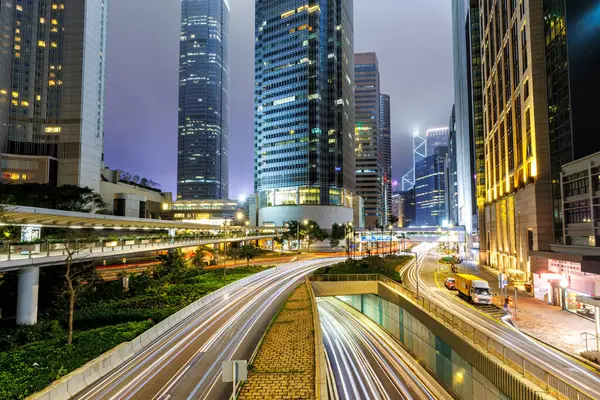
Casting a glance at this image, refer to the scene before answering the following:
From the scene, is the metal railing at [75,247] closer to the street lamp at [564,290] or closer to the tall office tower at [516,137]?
the street lamp at [564,290]

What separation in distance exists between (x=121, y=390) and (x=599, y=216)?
41713 mm

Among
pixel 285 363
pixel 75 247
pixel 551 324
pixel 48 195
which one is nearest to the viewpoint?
pixel 285 363

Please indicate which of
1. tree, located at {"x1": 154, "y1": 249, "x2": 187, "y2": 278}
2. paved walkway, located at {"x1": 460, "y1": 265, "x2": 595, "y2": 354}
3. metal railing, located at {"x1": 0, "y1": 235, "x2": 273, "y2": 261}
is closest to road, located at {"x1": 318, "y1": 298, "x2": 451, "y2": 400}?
paved walkway, located at {"x1": 460, "y1": 265, "x2": 595, "y2": 354}

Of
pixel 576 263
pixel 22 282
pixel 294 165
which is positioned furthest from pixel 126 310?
pixel 294 165

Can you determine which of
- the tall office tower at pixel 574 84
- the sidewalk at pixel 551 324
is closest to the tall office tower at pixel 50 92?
the sidewalk at pixel 551 324

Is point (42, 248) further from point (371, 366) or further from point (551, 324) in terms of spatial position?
point (551, 324)

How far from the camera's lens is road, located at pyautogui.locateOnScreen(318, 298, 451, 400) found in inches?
958

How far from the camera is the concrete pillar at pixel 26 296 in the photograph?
25.9m

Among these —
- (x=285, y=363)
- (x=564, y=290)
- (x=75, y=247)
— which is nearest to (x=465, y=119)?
(x=564, y=290)

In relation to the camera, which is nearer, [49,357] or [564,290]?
[49,357]

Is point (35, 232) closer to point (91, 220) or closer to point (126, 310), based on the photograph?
point (91, 220)

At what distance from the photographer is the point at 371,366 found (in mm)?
29219

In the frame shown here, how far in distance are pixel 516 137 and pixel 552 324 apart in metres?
34.4

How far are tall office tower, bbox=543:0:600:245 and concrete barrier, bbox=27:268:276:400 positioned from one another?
1676 inches
